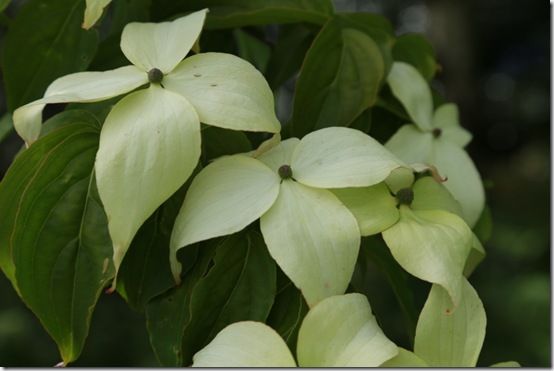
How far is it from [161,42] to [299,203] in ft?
0.29

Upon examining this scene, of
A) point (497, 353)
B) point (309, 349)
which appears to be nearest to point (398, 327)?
point (497, 353)

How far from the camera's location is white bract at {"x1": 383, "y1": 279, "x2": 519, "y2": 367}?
0.26 meters

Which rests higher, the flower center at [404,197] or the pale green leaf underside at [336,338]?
the flower center at [404,197]

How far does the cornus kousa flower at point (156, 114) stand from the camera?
0.83ft

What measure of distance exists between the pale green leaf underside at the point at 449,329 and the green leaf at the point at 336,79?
0.11 metres

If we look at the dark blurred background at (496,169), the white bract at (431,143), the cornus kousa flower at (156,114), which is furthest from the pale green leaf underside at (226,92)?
the dark blurred background at (496,169)

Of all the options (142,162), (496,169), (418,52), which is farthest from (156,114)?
(496,169)

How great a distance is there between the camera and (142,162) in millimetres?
256

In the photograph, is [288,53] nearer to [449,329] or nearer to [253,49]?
[253,49]

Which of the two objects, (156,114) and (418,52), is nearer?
(156,114)

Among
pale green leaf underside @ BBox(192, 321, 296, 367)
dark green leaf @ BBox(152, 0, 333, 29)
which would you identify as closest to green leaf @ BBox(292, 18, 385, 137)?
dark green leaf @ BBox(152, 0, 333, 29)

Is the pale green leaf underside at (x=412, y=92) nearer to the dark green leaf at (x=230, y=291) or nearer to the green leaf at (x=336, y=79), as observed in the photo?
the green leaf at (x=336, y=79)

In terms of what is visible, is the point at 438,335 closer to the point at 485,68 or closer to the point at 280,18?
the point at 280,18

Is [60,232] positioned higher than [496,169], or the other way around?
[60,232]
